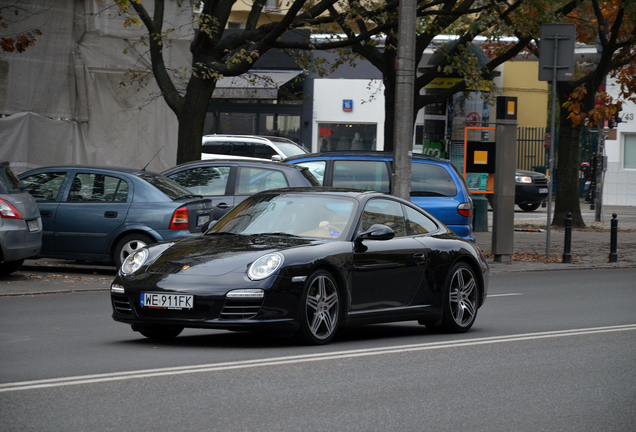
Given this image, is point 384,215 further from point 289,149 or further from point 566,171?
point 289,149

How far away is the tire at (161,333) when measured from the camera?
8.80m

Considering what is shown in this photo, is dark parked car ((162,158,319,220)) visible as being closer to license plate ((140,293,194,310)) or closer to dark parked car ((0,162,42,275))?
dark parked car ((0,162,42,275))

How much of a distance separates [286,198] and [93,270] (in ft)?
22.7

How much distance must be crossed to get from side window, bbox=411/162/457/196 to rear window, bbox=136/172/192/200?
153 inches

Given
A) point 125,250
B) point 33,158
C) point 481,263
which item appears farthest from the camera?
point 33,158

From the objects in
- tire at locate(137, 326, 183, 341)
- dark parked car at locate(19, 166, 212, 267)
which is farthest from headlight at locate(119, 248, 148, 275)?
dark parked car at locate(19, 166, 212, 267)

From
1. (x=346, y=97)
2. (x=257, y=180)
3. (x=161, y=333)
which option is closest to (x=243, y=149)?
(x=346, y=97)

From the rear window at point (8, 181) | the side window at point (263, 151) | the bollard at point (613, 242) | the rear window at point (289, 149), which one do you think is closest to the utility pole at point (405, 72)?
the bollard at point (613, 242)

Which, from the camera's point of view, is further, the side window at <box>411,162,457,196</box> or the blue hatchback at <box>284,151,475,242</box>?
the side window at <box>411,162,457,196</box>

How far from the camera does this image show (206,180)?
15727 millimetres

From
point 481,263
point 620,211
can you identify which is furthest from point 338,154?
point 620,211

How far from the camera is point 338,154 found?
1675cm

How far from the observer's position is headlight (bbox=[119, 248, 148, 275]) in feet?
27.7

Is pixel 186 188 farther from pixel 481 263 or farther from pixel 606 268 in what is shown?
pixel 606 268
